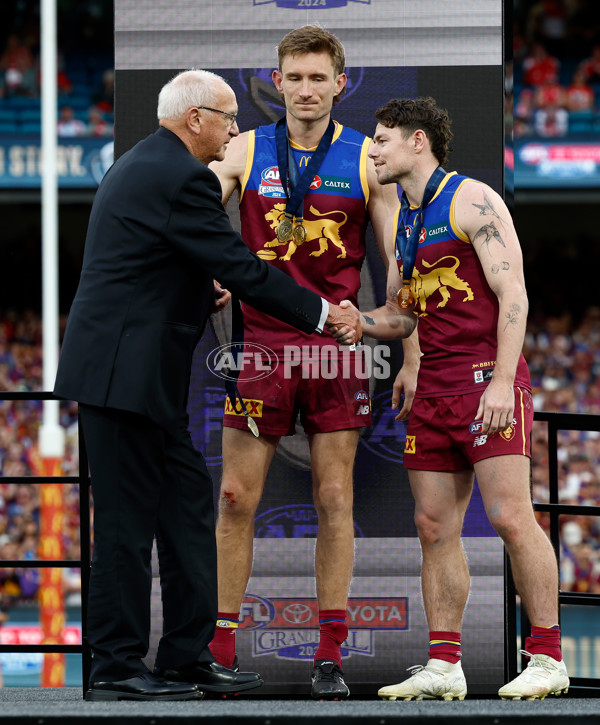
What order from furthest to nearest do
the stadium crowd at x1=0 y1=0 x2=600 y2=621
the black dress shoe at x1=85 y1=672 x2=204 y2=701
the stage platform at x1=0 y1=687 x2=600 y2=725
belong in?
the stadium crowd at x1=0 y1=0 x2=600 y2=621
the black dress shoe at x1=85 y1=672 x2=204 y2=701
the stage platform at x1=0 y1=687 x2=600 y2=725

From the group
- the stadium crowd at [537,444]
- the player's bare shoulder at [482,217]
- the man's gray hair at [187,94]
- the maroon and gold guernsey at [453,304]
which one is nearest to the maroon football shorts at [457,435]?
the maroon and gold guernsey at [453,304]

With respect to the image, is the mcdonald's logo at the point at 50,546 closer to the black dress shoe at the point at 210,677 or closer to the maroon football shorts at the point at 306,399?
the maroon football shorts at the point at 306,399

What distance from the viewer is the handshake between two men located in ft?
12.2

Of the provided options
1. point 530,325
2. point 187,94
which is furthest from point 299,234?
point 530,325

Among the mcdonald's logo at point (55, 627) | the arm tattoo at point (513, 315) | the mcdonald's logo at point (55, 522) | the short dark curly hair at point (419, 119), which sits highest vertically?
the short dark curly hair at point (419, 119)

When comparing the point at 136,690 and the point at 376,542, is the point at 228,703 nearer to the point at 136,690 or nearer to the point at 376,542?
the point at 136,690

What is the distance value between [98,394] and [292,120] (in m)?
1.41

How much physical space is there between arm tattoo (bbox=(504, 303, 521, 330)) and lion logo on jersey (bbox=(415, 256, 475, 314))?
0.17 meters

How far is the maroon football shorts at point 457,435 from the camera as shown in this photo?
140 inches

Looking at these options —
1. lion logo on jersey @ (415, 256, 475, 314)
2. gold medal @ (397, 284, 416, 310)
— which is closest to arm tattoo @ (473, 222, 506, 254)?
lion logo on jersey @ (415, 256, 475, 314)

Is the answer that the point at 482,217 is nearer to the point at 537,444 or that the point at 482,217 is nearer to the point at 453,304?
the point at 453,304

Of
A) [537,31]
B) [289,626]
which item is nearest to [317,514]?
[289,626]

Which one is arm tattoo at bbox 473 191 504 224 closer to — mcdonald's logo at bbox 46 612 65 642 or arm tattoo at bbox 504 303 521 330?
arm tattoo at bbox 504 303 521 330

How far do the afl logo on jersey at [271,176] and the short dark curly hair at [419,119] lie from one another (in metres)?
0.50
